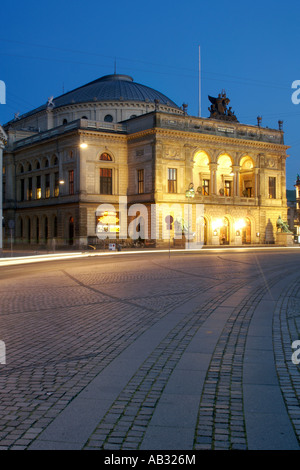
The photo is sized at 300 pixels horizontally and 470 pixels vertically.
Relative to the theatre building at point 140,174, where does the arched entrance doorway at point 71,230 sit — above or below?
below

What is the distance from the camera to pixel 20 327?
10.7 meters

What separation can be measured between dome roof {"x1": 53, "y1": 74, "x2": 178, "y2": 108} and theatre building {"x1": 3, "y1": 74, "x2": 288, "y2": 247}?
1.03 ft

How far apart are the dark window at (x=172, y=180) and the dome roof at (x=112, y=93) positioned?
1775cm

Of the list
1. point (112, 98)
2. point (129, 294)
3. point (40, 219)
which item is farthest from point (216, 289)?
point (112, 98)

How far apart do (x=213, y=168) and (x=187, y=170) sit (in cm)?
514

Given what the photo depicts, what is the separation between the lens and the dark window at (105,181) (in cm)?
6166

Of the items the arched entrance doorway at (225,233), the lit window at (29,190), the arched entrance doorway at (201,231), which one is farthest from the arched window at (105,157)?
the arched entrance doorway at (225,233)

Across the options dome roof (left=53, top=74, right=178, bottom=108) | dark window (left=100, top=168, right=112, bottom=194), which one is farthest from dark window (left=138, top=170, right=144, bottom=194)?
dome roof (left=53, top=74, right=178, bottom=108)

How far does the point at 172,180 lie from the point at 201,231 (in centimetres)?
746

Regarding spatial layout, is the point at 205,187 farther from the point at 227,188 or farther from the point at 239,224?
the point at 239,224

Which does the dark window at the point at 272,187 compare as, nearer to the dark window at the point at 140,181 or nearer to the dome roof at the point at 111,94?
the dome roof at the point at 111,94

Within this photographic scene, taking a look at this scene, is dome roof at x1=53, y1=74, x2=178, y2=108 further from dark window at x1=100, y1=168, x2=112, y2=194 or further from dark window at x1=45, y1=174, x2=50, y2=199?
dark window at x1=100, y1=168, x2=112, y2=194

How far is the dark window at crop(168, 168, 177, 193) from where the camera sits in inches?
2395
